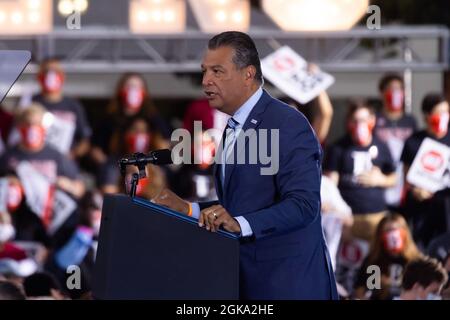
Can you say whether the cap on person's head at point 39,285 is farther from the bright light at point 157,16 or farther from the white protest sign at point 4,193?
the bright light at point 157,16

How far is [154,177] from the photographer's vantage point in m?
9.74

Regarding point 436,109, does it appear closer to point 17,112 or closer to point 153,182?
point 153,182

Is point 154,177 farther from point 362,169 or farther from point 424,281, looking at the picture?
point 424,281

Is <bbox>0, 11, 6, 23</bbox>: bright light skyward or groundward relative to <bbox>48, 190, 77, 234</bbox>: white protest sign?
skyward

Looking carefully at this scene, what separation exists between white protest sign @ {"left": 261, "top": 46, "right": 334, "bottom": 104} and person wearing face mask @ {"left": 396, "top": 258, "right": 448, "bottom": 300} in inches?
61.8

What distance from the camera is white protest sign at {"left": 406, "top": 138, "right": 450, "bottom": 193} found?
9.60 m

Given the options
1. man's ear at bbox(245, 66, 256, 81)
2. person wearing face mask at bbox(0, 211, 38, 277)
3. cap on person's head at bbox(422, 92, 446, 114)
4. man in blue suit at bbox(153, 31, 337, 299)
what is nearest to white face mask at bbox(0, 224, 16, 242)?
person wearing face mask at bbox(0, 211, 38, 277)

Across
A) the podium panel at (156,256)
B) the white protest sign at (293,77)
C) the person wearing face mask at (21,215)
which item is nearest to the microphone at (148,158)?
the podium panel at (156,256)

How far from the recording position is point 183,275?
3816 mm

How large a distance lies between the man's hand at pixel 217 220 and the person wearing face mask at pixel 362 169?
5.88 metres

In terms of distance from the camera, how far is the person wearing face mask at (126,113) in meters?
10.4

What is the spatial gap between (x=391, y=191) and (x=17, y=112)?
301cm

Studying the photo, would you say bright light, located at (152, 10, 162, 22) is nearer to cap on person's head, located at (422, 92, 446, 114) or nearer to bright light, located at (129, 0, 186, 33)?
bright light, located at (129, 0, 186, 33)
